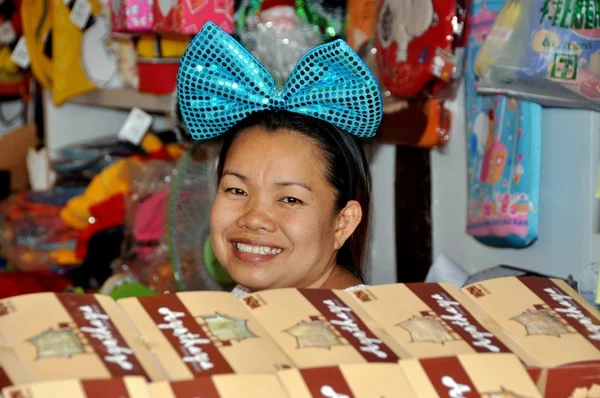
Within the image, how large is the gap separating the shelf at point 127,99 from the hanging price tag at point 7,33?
479 millimetres

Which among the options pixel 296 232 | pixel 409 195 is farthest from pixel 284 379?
pixel 409 195

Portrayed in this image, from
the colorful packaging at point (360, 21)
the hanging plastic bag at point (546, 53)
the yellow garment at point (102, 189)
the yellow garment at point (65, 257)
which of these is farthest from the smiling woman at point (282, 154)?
the yellow garment at point (65, 257)

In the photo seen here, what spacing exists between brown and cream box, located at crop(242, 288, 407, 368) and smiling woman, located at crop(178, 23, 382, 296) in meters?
0.52

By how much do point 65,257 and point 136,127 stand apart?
0.45 meters

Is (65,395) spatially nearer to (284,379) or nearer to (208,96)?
(284,379)

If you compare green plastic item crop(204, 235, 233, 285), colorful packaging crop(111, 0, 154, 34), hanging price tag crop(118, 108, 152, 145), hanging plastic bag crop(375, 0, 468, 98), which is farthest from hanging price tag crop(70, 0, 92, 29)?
hanging plastic bag crop(375, 0, 468, 98)

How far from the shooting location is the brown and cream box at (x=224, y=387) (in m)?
0.73

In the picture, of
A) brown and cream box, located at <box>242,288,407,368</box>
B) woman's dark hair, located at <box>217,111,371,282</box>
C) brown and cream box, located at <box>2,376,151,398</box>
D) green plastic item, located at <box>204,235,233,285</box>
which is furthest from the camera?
green plastic item, located at <box>204,235,233,285</box>

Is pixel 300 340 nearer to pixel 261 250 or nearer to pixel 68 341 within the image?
pixel 68 341

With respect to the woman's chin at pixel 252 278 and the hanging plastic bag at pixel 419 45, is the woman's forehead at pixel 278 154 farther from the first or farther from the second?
the hanging plastic bag at pixel 419 45

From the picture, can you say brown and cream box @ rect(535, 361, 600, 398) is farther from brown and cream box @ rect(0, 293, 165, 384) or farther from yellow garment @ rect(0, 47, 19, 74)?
yellow garment @ rect(0, 47, 19, 74)

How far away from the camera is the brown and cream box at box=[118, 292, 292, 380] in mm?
769

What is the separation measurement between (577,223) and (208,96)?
67 centimetres

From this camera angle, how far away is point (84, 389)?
2.32ft
